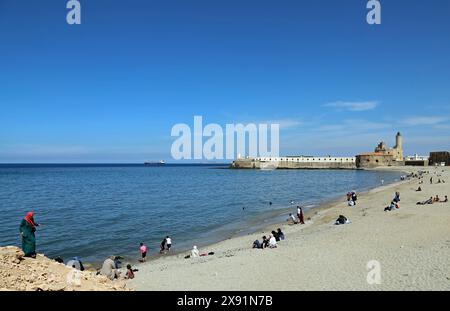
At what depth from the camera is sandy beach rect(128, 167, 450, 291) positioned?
11227 millimetres

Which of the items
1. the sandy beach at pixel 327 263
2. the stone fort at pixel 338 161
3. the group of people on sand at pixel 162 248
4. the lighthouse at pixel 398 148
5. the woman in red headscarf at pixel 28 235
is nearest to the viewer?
the woman in red headscarf at pixel 28 235

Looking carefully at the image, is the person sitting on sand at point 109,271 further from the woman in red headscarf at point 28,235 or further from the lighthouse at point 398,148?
the lighthouse at point 398,148

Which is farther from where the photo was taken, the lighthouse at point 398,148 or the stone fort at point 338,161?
the lighthouse at point 398,148

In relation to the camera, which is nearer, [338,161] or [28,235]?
[28,235]

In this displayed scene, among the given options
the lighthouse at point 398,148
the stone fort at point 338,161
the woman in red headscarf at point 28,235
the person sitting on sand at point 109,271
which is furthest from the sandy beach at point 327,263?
the lighthouse at point 398,148

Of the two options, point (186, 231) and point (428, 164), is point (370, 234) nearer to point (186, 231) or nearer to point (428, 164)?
point (186, 231)

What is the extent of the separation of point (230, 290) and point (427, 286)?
18.5 ft

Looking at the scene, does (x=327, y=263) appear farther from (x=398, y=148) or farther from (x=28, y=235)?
(x=398, y=148)

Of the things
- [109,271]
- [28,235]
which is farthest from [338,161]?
[28,235]

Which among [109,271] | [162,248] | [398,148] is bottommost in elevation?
[162,248]

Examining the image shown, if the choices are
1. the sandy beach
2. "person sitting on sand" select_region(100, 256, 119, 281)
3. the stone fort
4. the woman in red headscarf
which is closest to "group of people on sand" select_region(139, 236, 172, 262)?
the sandy beach

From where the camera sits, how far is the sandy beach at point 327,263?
11.2 meters

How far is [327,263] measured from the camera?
1357 cm
